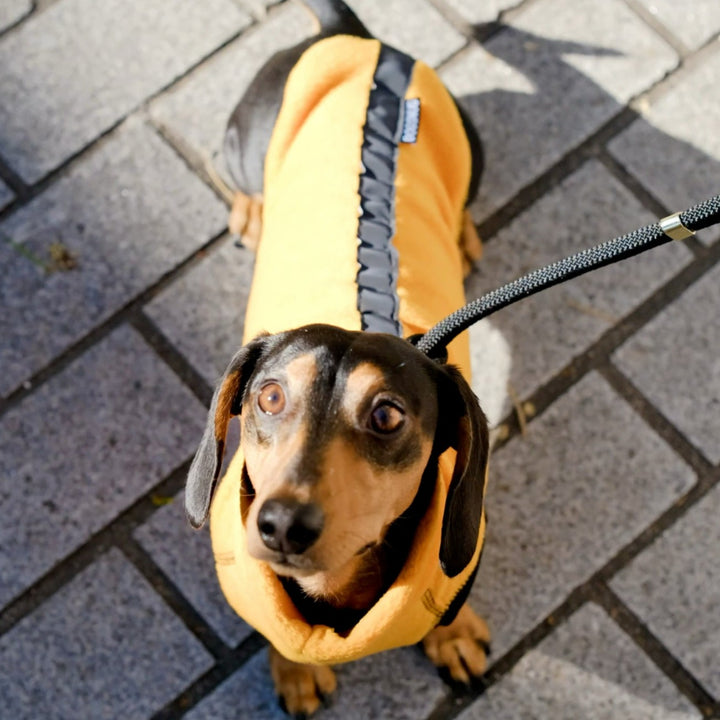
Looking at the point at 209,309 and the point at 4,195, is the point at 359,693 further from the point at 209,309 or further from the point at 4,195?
the point at 4,195

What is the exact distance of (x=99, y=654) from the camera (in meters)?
3.04

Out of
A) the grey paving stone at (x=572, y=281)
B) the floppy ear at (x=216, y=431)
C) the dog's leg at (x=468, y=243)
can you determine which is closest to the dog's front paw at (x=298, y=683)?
the floppy ear at (x=216, y=431)

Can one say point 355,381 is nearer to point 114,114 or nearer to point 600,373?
point 600,373

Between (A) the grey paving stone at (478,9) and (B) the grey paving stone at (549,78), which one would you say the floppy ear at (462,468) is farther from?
(A) the grey paving stone at (478,9)

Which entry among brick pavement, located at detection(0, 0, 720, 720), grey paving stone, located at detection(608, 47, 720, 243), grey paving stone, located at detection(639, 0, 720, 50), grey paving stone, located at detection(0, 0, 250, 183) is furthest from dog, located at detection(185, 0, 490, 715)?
grey paving stone, located at detection(639, 0, 720, 50)

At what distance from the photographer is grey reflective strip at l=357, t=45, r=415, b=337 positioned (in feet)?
7.89

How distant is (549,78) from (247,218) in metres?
1.37

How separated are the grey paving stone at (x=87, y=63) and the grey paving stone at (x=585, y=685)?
2555 millimetres

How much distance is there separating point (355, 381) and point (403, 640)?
826mm

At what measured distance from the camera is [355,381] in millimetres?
1986

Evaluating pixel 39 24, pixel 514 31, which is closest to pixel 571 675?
pixel 514 31

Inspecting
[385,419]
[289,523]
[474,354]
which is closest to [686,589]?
[474,354]

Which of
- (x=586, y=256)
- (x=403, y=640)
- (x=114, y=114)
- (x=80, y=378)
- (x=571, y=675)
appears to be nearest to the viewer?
(x=586, y=256)

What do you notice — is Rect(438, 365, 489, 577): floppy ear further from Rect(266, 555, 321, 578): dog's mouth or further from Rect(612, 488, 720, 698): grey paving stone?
Rect(612, 488, 720, 698): grey paving stone
